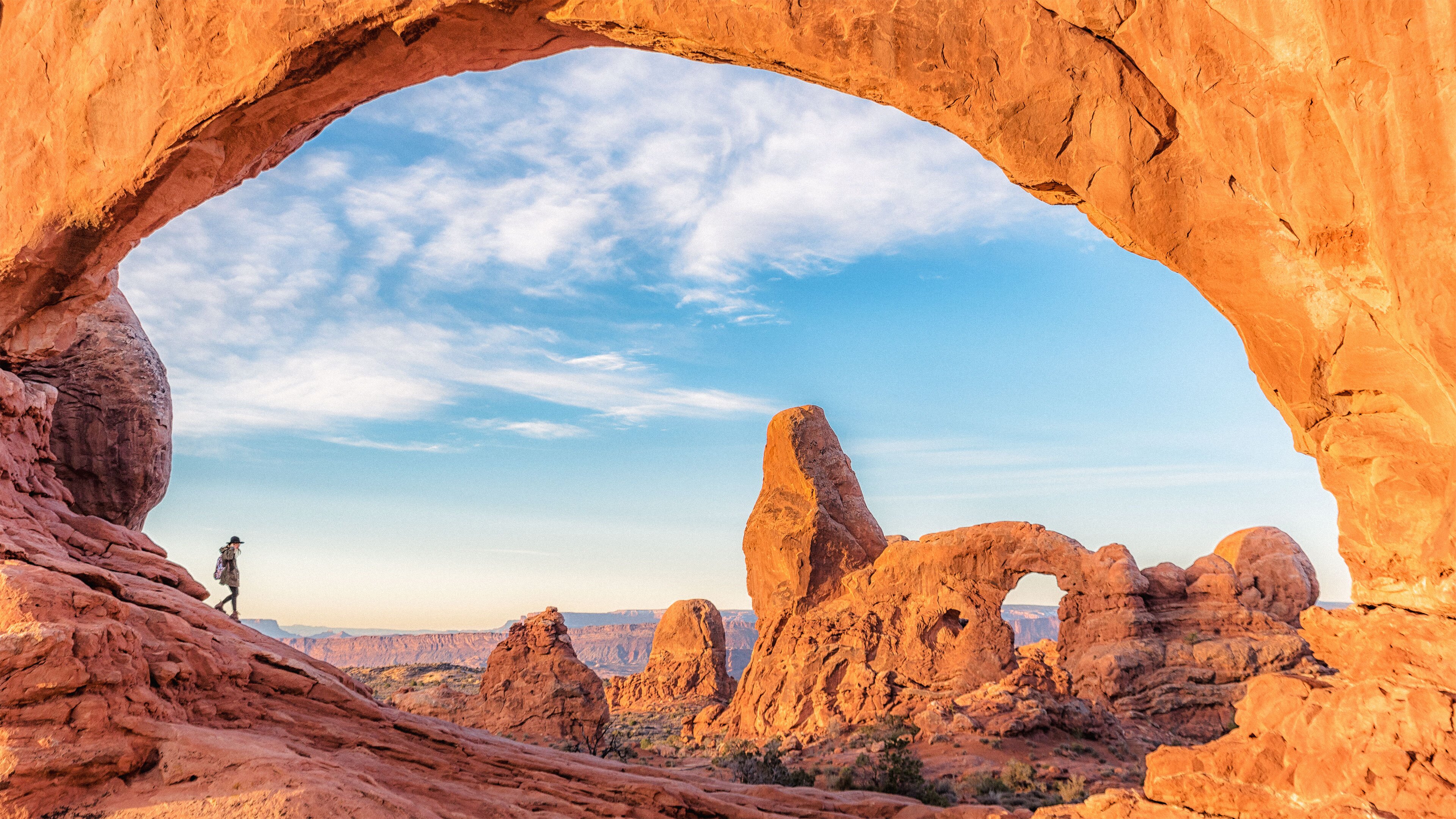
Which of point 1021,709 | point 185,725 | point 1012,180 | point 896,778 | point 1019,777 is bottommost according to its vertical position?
point 1019,777

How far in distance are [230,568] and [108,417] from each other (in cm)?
491

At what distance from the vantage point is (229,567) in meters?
15.1

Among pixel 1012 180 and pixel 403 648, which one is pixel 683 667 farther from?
pixel 403 648

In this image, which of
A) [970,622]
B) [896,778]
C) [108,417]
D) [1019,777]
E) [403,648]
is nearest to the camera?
[108,417]

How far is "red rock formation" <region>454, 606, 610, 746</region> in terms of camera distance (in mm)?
17656

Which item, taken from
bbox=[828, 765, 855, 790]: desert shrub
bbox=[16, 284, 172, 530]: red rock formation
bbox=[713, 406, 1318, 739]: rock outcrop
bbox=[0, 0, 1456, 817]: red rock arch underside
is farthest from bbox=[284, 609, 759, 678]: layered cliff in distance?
bbox=[0, 0, 1456, 817]: red rock arch underside

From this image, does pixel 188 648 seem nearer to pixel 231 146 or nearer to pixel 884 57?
pixel 231 146

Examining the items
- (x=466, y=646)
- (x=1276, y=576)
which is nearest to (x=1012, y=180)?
(x=1276, y=576)

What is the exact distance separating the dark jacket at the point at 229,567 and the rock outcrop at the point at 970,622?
17.7 meters

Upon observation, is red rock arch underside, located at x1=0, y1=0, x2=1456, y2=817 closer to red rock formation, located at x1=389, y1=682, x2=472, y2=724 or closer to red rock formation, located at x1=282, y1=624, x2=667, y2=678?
red rock formation, located at x1=389, y1=682, x2=472, y2=724

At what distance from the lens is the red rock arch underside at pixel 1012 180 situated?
4609 mm

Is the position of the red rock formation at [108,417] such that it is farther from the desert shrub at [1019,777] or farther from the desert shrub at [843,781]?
the desert shrub at [1019,777]

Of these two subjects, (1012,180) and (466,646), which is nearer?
(1012,180)

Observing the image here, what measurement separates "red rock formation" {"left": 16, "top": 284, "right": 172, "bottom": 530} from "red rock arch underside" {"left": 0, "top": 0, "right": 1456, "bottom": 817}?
3.03 metres
